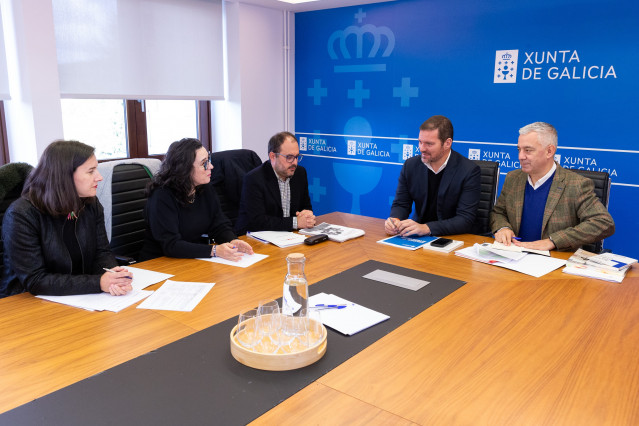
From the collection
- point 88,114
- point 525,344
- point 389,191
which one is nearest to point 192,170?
point 525,344

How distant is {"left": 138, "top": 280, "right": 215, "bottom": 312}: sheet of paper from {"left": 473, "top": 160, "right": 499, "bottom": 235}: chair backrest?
6.42ft

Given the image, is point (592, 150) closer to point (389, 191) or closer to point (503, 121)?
point (503, 121)

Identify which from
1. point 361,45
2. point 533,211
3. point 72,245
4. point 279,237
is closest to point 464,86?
point 361,45

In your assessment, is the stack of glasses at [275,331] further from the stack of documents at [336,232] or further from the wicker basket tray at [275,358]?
the stack of documents at [336,232]

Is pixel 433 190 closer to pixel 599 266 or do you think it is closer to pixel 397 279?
pixel 599 266

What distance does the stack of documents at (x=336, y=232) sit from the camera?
257 centimetres

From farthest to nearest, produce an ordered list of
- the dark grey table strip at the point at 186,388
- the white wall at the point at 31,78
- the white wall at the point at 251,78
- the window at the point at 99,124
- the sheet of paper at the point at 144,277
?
1. the white wall at the point at 251,78
2. the window at the point at 99,124
3. the white wall at the point at 31,78
4. the sheet of paper at the point at 144,277
5. the dark grey table strip at the point at 186,388

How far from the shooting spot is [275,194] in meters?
3.02

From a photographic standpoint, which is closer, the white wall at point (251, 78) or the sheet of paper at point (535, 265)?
the sheet of paper at point (535, 265)

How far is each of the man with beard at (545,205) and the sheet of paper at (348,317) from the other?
1.14 metres

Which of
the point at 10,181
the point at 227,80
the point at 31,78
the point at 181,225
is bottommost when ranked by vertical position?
the point at 181,225

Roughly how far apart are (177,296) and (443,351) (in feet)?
3.07

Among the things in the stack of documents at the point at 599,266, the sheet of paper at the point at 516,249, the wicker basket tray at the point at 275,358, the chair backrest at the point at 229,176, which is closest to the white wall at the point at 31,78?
the chair backrest at the point at 229,176

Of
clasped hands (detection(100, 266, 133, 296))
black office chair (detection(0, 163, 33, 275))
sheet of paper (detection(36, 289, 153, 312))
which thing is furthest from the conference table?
black office chair (detection(0, 163, 33, 275))
